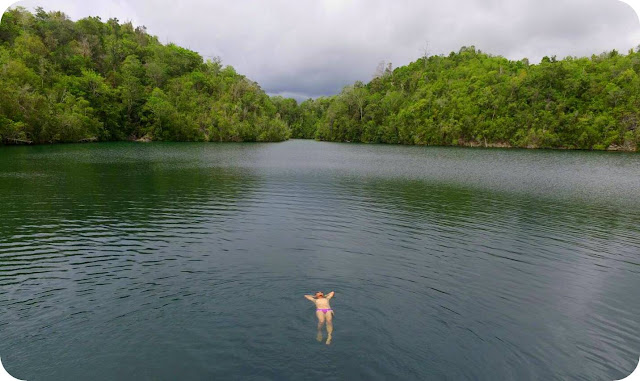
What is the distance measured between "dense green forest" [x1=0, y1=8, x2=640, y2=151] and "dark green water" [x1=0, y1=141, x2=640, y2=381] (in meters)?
79.9

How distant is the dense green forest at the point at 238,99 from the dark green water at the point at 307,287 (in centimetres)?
7987

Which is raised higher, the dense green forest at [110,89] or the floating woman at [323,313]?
the dense green forest at [110,89]

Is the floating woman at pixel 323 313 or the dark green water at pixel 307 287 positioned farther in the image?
the floating woman at pixel 323 313

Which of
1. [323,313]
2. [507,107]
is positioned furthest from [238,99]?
[323,313]

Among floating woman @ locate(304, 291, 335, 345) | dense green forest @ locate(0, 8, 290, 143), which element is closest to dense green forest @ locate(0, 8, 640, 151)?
dense green forest @ locate(0, 8, 290, 143)

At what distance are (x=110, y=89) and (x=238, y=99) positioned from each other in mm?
54314

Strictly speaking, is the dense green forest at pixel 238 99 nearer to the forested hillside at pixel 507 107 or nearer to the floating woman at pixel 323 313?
the forested hillside at pixel 507 107

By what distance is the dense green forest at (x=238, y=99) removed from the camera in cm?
10588

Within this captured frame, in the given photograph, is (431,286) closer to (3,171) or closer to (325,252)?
(325,252)

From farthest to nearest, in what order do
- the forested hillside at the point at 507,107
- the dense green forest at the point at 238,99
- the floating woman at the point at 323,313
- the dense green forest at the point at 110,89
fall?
the forested hillside at the point at 507,107 < the dense green forest at the point at 238,99 < the dense green forest at the point at 110,89 < the floating woman at the point at 323,313

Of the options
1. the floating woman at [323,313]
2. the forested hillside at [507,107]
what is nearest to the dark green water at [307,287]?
the floating woman at [323,313]

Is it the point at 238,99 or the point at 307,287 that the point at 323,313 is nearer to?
the point at 307,287

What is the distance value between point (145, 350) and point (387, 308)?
852 centimetres

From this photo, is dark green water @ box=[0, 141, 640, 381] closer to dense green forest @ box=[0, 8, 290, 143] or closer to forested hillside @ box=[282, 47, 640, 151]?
dense green forest @ box=[0, 8, 290, 143]
